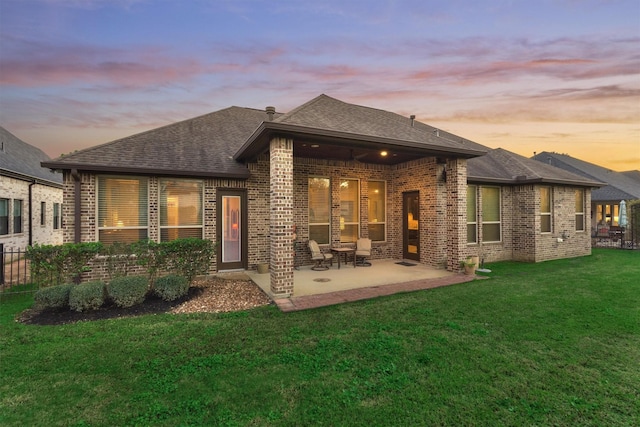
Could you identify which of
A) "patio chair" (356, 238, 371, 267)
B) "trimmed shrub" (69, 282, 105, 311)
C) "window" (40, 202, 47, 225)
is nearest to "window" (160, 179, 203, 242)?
"trimmed shrub" (69, 282, 105, 311)

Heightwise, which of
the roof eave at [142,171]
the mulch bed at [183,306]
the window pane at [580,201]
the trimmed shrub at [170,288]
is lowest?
the mulch bed at [183,306]

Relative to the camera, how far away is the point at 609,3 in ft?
26.6

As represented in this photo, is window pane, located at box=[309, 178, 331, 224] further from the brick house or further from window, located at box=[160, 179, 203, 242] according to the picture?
window, located at box=[160, 179, 203, 242]

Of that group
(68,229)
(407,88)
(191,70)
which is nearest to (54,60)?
(191,70)

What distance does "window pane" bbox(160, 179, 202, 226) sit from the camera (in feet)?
26.0

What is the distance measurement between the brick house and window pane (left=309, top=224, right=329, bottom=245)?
4 cm

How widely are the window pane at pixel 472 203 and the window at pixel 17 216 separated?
727 inches

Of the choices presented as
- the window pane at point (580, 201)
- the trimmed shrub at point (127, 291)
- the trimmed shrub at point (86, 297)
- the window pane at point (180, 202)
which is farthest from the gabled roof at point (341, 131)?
the window pane at point (580, 201)

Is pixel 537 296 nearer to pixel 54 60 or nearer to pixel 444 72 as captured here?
pixel 444 72

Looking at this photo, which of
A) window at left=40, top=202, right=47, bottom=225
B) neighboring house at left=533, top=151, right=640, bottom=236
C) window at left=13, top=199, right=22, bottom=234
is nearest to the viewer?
window at left=13, top=199, right=22, bottom=234

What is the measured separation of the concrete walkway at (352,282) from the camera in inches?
228

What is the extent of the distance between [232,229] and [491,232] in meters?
9.63

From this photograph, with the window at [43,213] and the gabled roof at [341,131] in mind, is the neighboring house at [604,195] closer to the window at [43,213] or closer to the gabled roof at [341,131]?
the gabled roof at [341,131]

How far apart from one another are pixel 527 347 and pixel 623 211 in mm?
16298
